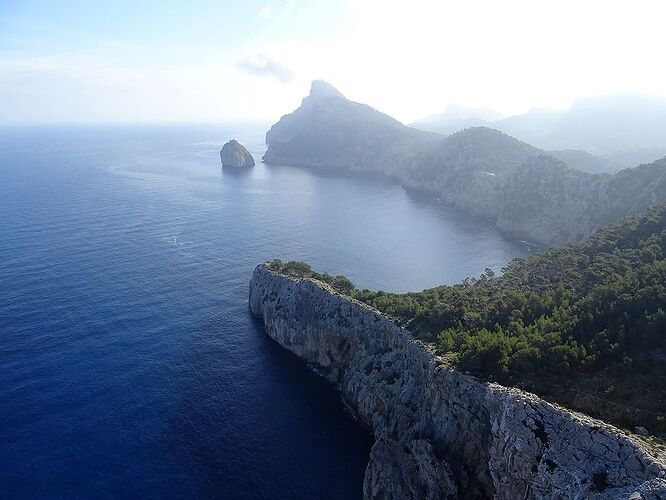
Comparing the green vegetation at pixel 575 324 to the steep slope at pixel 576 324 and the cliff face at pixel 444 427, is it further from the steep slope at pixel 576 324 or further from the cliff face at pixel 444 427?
the cliff face at pixel 444 427

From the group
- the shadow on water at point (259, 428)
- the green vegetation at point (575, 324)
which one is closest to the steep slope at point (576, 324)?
the green vegetation at point (575, 324)

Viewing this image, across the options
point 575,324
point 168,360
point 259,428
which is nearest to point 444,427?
point 575,324

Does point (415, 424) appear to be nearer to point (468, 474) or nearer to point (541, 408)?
point (468, 474)

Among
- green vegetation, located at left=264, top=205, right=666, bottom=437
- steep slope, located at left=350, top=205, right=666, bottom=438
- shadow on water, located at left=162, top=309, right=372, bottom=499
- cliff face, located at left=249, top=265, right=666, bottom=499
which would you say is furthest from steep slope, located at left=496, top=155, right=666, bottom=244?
shadow on water, located at left=162, top=309, right=372, bottom=499

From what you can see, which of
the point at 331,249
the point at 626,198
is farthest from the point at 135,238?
the point at 626,198

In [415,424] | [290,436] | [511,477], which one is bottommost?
[290,436]

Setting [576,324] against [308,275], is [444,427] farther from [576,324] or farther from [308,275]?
[308,275]

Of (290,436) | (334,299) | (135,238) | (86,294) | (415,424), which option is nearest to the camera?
(415,424)

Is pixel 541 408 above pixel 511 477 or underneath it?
above
